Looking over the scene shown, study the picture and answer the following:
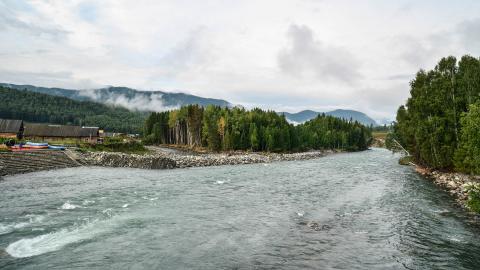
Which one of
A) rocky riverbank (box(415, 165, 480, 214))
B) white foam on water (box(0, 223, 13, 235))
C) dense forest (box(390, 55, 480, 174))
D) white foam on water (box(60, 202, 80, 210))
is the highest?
dense forest (box(390, 55, 480, 174))

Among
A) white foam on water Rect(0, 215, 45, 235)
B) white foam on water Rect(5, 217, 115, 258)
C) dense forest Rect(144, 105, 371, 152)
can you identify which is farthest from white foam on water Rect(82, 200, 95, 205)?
dense forest Rect(144, 105, 371, 152)

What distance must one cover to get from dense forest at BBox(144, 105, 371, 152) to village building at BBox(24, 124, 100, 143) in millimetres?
39519

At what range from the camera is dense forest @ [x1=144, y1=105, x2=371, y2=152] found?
438ft

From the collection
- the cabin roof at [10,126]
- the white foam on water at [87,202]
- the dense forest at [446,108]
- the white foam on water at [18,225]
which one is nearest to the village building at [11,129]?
the cabin roof at [10,126]

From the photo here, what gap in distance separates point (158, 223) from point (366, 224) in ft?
55.4

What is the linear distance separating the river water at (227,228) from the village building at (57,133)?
78992mm

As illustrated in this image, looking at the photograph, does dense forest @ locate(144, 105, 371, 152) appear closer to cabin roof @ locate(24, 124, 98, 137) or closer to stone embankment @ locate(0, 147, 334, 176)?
cabin roof @ locate(24, 124, 98, 137)

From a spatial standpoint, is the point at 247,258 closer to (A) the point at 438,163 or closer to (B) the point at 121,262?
(B) the point at 121,262

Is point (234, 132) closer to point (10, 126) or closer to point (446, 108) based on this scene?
point (10, 126)

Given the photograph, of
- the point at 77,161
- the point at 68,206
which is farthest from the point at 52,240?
the point at 77,161

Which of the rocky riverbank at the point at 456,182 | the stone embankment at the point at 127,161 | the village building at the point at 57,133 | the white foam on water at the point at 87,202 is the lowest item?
the white foam on water at the point at 87,202

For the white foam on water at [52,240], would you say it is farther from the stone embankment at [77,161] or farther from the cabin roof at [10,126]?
the cabin roof at [10,126]

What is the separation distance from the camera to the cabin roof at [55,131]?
11638 centimetres

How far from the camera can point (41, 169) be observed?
197ft
